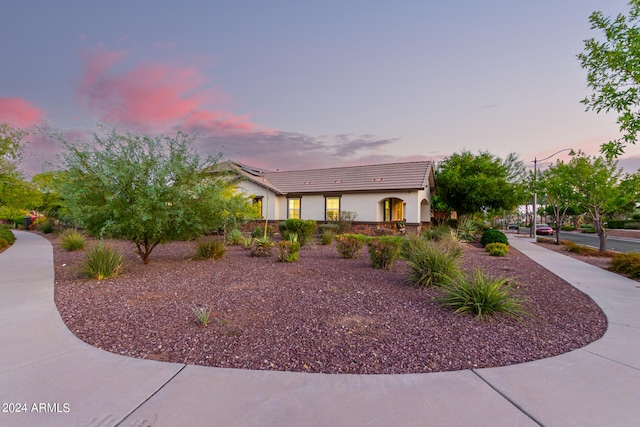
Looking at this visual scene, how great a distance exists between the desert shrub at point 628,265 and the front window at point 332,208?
15054 millimetres

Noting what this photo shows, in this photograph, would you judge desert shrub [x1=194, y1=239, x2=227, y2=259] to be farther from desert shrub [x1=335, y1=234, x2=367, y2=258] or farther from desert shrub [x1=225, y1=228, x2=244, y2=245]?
desert shrub [x1=335, y1=234, x2=367, y2=258]

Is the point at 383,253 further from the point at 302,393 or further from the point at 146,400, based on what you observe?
the point at 146,400

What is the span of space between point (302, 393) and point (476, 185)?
23.7 metres

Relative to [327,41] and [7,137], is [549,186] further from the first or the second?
[7,137]

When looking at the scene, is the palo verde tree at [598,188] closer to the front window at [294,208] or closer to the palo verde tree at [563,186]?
the palo verde tree at [563,186]

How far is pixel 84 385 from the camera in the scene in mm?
3021

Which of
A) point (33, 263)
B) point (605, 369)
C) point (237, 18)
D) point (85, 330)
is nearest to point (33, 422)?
point (85, 330)

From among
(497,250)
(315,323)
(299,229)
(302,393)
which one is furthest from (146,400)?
(299,229)

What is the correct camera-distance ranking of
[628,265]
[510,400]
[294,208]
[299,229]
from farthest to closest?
1. [294,208]
2. [299,229]
3. [628,265]
4. [510,400]

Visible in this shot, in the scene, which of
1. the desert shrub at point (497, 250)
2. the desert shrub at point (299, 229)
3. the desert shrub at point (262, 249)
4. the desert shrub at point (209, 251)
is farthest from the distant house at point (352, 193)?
the desert shrub at point (209, 251)

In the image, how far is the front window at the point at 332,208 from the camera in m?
22.6

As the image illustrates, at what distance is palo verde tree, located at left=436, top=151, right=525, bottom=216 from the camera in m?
23.1

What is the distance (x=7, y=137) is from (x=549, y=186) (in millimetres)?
29211

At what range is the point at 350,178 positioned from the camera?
2369cm
